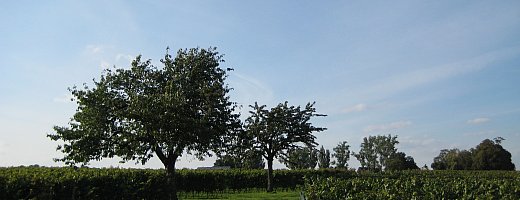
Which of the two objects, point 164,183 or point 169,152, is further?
point 169,152

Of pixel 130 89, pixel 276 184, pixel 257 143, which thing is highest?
pixel 130 89

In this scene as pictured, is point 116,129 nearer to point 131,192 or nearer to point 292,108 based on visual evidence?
point 131,192

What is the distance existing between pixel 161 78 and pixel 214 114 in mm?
3526

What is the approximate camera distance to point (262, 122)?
35906 mm

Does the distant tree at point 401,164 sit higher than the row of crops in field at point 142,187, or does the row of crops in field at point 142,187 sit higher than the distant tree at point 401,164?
the distant tree at point 401,164

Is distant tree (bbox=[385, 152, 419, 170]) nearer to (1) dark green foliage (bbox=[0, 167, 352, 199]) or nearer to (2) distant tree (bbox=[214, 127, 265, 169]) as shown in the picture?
(2) distant tree (bbox=[214, 127, 265, 169])

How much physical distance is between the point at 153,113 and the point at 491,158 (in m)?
68.9

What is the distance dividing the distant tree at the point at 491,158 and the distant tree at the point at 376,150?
115 feet

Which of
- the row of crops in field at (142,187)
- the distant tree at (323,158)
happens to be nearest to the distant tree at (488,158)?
the distant tree at (323,158)

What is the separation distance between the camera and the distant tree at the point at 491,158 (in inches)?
3031

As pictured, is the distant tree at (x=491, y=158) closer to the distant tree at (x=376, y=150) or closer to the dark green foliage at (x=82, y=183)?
the distant tree at (x=376, y=150)

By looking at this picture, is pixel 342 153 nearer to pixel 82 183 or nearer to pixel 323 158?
pixel 323 158

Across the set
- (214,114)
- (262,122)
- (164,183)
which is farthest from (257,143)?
(164,183)

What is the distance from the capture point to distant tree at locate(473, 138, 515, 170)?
7700 centimetres
